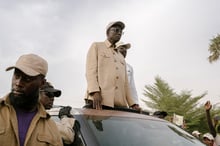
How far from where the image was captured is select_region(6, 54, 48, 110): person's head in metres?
2.28

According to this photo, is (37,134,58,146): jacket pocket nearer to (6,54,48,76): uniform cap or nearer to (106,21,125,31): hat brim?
(6,54,48,76): uniform cap

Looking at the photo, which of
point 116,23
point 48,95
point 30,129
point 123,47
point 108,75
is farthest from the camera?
point 123,47

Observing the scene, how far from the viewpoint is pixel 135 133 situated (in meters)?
3.18

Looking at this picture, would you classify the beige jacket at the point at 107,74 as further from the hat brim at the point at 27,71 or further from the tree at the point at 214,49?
the tree at the point at 214,49

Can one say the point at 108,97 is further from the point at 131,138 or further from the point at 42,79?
the point at 42,79

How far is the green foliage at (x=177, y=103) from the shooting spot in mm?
27250

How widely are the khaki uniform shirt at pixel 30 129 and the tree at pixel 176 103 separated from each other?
2519cm

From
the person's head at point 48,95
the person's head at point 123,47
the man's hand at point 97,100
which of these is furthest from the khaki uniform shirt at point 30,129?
the person's head at point 123,47

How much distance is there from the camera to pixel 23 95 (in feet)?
7.50

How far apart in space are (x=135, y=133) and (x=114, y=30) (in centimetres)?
152

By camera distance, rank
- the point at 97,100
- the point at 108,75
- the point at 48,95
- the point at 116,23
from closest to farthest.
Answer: the point at 48,95, the point at 97,100, the point at 108,75, the point at 116,23

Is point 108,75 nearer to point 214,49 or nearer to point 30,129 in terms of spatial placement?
A: point 30,129

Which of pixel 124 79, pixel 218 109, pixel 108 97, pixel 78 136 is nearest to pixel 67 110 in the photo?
pixel 78 136

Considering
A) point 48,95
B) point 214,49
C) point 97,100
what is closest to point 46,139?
point 48,95
